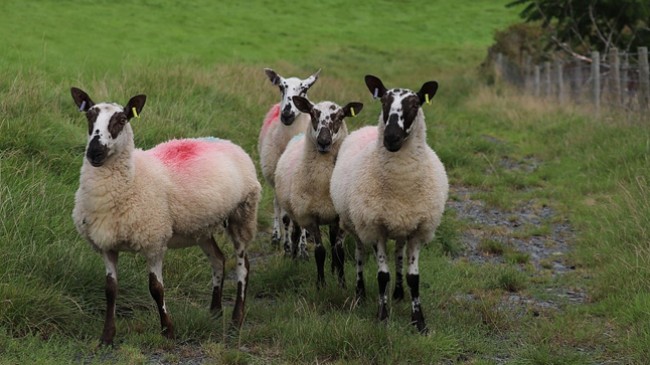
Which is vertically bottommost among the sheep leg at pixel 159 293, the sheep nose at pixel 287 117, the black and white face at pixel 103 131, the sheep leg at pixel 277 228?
the sheep leg at pixel 277 228

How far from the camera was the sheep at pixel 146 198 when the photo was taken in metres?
5.52

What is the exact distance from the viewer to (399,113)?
6.14 m

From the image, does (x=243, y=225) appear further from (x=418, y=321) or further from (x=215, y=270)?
(x=418, y=321)

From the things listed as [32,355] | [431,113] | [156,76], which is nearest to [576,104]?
[431,113]

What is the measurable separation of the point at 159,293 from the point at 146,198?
0.68 meters

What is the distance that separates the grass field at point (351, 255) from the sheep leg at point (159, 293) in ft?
Answer: 0.38

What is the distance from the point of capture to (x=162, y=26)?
28047 millimetres

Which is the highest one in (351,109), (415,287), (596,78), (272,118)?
(351,109)

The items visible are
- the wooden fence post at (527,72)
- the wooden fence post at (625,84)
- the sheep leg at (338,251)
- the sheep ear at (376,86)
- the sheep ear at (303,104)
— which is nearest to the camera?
the sheep ear at (376,86)

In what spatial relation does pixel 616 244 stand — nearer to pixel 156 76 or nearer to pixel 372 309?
pixel 372 309

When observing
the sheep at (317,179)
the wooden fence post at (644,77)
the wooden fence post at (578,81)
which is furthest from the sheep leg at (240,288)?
the wooden fence post at (578,81)

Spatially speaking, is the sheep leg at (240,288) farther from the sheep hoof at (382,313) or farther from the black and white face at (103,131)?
the black and white face at (103,131)

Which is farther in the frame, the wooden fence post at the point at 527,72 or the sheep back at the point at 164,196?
the wooden fence post at the point at 527,72

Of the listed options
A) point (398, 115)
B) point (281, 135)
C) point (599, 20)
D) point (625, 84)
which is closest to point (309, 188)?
point (398, 115)
